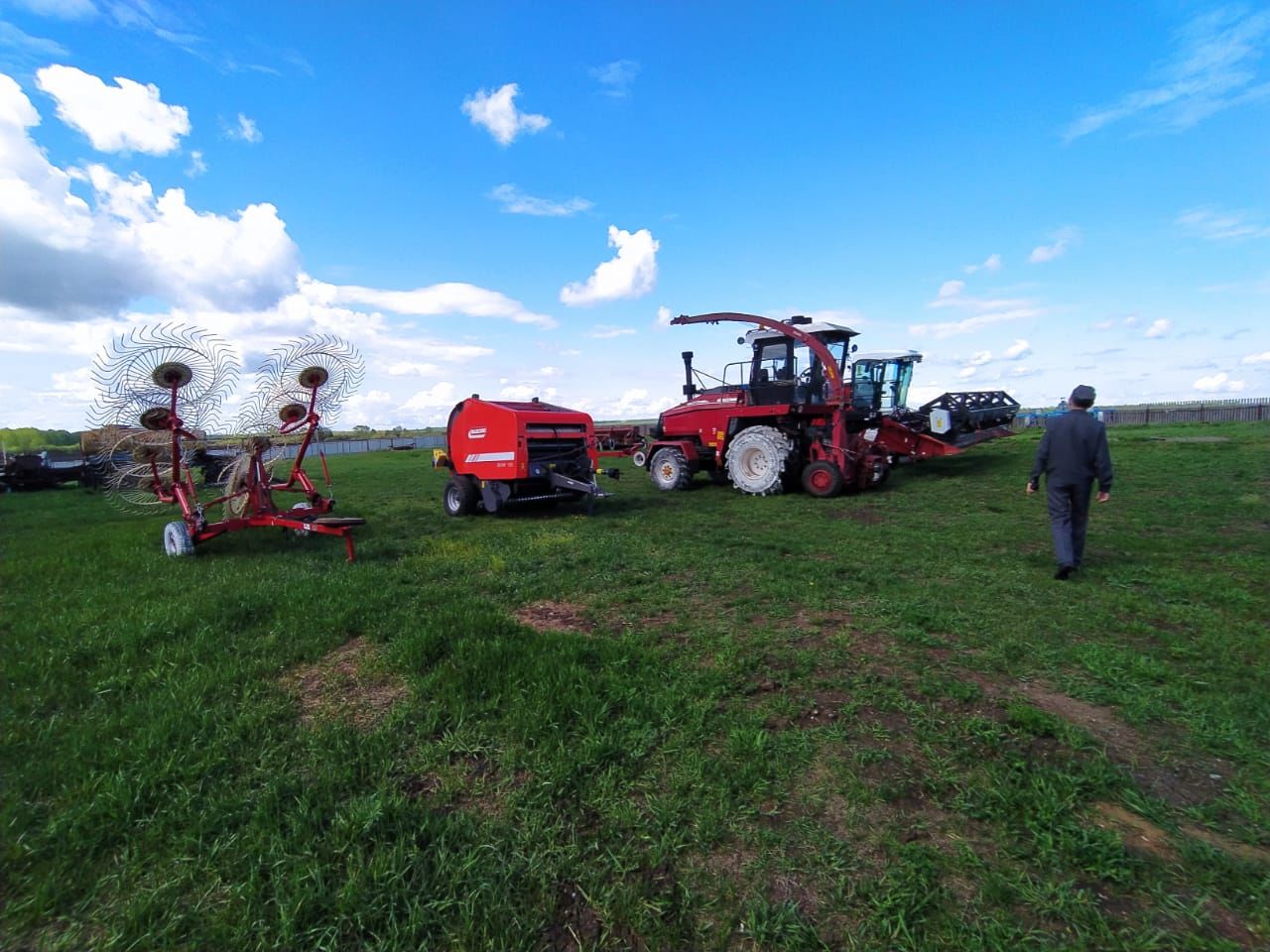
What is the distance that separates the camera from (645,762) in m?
2.80

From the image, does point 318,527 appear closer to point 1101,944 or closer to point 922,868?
point 922,868

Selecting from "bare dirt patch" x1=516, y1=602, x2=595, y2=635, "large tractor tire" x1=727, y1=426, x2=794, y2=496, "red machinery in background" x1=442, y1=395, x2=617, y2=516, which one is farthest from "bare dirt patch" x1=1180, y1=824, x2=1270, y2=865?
"large tractor tire" x1=727, y1=426, x2=794, y2=496

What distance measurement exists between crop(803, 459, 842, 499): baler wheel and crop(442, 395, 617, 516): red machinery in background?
3.77 meters

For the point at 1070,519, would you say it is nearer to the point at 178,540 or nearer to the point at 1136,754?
the point at 1136,754

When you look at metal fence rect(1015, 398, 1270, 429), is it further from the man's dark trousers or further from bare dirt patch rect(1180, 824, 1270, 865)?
bare dirt patch rect(1180, 824, 1270, 865)

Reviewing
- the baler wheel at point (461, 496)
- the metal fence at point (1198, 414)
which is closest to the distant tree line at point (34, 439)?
the baler wheel at point (461, 496)

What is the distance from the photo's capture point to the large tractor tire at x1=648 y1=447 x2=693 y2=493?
13.5m

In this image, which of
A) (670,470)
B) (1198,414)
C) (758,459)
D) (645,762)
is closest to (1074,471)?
(645,762)

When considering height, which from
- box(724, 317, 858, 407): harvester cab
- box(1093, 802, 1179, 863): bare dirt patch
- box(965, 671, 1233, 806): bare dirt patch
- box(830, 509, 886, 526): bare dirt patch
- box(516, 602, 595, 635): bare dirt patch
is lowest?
box(1093, 802, 1179, 863): bare dirt patch

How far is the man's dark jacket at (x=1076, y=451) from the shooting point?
18.4 ft

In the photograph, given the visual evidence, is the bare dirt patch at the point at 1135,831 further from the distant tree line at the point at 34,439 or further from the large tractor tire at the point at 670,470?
the distant tree line at the point at 34,439

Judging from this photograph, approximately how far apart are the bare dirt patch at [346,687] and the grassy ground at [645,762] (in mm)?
24

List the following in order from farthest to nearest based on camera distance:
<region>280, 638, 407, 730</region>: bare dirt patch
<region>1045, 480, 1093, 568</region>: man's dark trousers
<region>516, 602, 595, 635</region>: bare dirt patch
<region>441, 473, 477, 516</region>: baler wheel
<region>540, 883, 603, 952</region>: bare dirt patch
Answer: <region>441, 473, 477, 516</region>: baler wheel < <region>1045, 480, 1093, 568</region>: man's dark trousers < <region>516, 602, 595, 635</region>: bare dirt patch < <region>280, 638, 407, 730</region>: bare dirt patch < <region>540, 883, 603, 952</region>: bare dirt patch

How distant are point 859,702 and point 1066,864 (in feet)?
3.90
